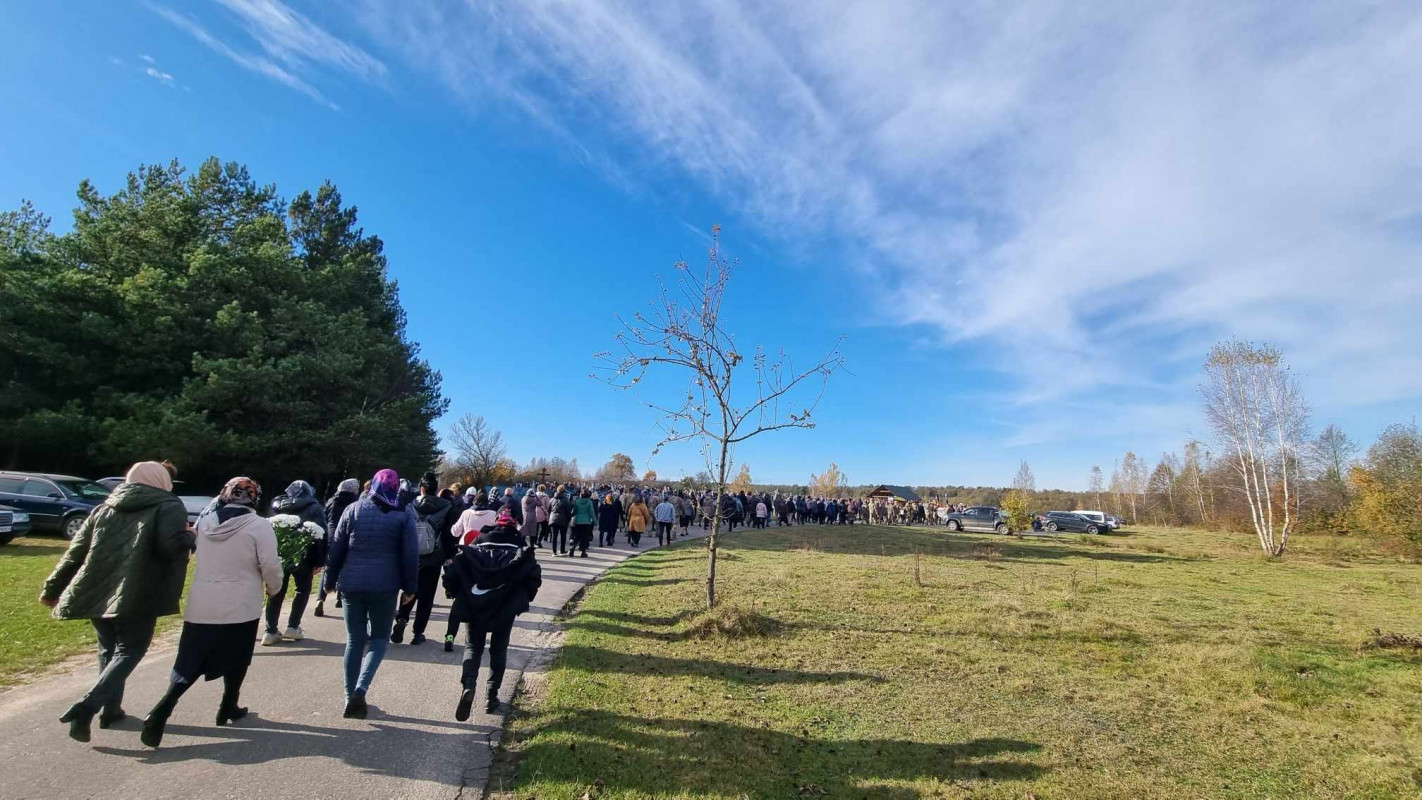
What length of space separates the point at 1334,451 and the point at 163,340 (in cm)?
6898

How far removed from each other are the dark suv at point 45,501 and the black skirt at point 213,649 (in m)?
14.6

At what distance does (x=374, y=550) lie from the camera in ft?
15.3

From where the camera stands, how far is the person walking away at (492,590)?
191 inches

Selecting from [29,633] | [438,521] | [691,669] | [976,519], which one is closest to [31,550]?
[29,633]

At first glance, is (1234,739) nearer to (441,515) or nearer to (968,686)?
(968,686)

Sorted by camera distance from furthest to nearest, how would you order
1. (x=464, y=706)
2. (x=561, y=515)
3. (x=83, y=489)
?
(x=561, y=515), (x=83, y=489), (x=464, y=706)

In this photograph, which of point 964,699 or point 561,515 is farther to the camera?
point 561,515

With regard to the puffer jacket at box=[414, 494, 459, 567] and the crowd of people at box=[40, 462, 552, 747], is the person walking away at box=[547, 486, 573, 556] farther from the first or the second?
the crowd of people at box=[40, 462, 552, 747]

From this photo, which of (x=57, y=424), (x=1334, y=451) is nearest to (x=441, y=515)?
(x=57, y=424)

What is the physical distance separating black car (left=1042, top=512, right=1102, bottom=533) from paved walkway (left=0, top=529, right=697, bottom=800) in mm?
44133

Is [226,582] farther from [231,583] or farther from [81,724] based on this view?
[81,724]

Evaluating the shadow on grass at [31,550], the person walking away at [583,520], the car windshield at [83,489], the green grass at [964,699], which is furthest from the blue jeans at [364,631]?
the car windshield at [83,489]

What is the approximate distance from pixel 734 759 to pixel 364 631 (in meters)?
2.90

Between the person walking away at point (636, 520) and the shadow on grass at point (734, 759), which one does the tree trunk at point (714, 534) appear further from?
the person walking away at point (636, 520)
